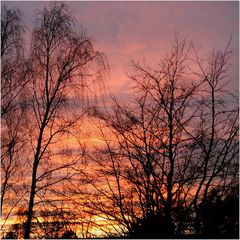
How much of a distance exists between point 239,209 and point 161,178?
7.05 feet

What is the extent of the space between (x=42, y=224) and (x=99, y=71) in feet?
19.0

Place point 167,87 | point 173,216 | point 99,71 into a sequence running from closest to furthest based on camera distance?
point 173,216, point 167,87, point 99,71

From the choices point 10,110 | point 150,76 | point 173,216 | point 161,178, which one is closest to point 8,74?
point 10,110

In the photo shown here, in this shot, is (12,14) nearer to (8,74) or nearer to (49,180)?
(8,74)

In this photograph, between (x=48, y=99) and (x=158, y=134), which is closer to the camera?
(x=158, y=134)

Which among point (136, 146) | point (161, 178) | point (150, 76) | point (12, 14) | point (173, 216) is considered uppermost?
point (12, 14)

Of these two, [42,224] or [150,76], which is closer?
[150,76]

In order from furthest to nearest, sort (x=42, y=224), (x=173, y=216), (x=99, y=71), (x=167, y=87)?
(x=42, y=224), (x=99, y=71), (x=167, y=87), (x=173, y=216)

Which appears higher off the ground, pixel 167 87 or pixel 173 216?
pixel 167 87

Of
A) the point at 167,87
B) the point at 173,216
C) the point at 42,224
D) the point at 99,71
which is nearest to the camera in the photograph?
the point at 173,216

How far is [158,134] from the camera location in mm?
11188

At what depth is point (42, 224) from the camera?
1411 cm

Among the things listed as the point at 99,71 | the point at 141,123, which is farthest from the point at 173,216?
the point at 99,71

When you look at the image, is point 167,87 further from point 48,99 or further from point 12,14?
point 12,14
